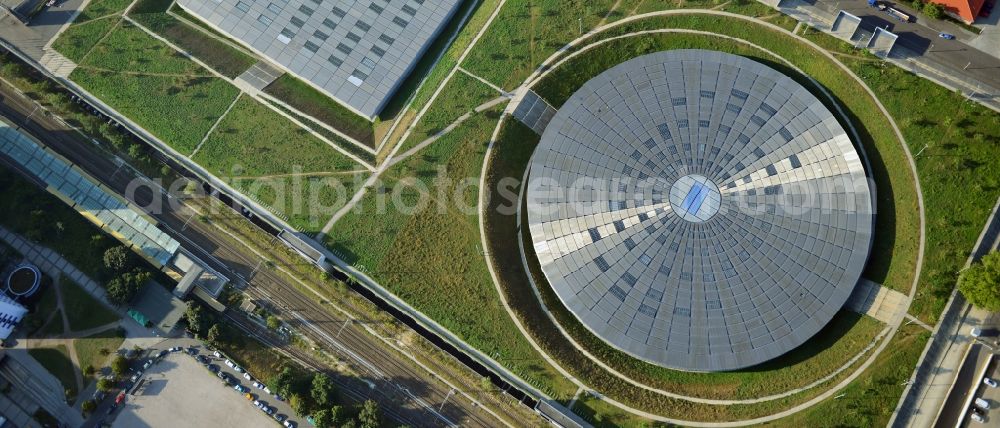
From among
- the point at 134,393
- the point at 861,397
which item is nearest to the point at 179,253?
the point at 134,393

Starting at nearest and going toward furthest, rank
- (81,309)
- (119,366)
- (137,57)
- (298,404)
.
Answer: (298,404), (119,366), (81,309), (137,57)

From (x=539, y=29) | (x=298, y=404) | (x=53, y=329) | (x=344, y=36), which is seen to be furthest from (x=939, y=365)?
(x=53, y=329)

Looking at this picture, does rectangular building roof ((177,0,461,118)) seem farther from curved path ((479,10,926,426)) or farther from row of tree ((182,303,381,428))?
row of tree ((182,303,381,428))

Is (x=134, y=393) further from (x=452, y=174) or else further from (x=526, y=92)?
(x=526, y=92)

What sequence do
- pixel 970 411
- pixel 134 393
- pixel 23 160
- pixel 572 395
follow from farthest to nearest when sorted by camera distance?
pixel 23 160
pixel 134 393
pixel 572 395
pixel 970 411

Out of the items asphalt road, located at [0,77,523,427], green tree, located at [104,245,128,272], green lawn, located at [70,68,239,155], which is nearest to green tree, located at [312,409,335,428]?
asphalt road, located at [0,77,523,427]

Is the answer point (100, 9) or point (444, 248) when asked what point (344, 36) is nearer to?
point (444, 248)
